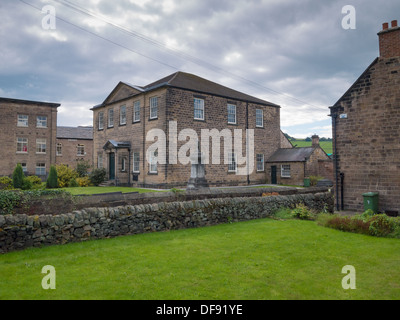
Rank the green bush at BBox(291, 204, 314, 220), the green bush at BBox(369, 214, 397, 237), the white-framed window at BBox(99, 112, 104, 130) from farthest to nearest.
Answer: the white-framed window at BBox(99, 112, 104, 130) < the green bush at BBox(291, 204, 314, 220) < the green bush at BBox(369, 214, 397, 237)

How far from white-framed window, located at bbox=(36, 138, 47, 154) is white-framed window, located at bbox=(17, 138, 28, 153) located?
1.17m

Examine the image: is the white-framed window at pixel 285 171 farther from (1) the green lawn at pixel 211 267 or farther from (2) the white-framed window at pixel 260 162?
(1) the green lawn at pixel 211 267

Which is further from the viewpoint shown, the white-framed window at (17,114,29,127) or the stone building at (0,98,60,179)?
the white-framed window at (17,114,29,127)

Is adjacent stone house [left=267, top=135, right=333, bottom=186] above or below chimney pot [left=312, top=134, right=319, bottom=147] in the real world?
below

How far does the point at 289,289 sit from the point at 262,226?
5393 mm

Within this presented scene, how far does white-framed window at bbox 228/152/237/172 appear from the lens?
89.6ft

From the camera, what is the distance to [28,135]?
35000mm

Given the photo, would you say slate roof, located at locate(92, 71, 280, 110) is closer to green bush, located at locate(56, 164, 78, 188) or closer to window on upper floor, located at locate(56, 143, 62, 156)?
green bush, located at locate(56, 164, 78, 188)

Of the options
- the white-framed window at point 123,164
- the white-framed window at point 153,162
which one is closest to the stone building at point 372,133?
the white-framed window at point 153,162

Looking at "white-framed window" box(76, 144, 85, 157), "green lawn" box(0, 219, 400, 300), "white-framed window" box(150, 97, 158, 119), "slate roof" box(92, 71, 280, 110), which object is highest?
"slate roof" box(92, 71, 280, 110)

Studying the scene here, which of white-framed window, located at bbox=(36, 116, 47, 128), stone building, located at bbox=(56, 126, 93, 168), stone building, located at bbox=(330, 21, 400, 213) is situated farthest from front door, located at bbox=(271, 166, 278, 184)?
white-framed window, located at bbox=(36, 116, 47, 128)

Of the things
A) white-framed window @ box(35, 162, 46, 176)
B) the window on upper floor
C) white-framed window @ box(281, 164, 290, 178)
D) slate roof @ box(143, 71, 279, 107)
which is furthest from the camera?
the window on upper floor
